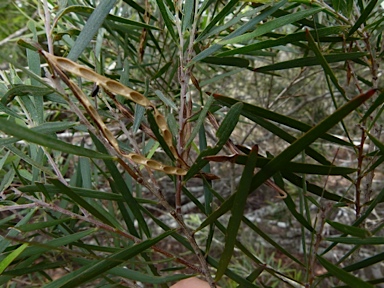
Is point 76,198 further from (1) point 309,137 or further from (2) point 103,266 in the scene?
(1) point 309,137

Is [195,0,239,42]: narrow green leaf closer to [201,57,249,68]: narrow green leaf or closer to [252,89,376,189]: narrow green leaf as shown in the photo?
[201,57,249,68]: narrow green leaf

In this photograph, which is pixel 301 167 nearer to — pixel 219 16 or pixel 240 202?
pixel 240 202

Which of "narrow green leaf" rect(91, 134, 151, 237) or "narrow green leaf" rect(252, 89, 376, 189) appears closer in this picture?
"narrow green leaf" rect(252, 89, 376, 189)

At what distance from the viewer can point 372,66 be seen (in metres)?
0.40

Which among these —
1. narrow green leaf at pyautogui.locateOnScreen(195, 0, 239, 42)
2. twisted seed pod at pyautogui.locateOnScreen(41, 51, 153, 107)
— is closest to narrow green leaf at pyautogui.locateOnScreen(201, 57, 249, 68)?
narrow green leaf at pyautogui.locateOnScreen(195, 0, 239, 42)

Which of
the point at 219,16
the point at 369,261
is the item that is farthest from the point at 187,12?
the point at 369,261

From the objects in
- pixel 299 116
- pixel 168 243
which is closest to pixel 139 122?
pixel 299 116

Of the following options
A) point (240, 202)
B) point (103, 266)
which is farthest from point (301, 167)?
point (103, 266)

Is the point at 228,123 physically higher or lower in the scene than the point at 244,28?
lower

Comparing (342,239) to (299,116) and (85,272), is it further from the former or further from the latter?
(299,116)

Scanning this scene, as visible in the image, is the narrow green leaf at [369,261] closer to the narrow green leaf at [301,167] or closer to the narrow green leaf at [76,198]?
the narrow green leaf at [301,167]

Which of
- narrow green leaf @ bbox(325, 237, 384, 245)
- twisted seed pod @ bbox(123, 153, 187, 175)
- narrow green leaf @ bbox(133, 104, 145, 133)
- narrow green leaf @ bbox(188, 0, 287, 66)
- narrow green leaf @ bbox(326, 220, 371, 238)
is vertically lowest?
twisted seed pod @ bbox(123, 153, 187, 175)

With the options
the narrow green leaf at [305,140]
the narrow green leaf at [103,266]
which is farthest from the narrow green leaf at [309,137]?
the narrow green leaf at [103,266]

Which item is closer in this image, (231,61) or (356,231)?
(356,231)
